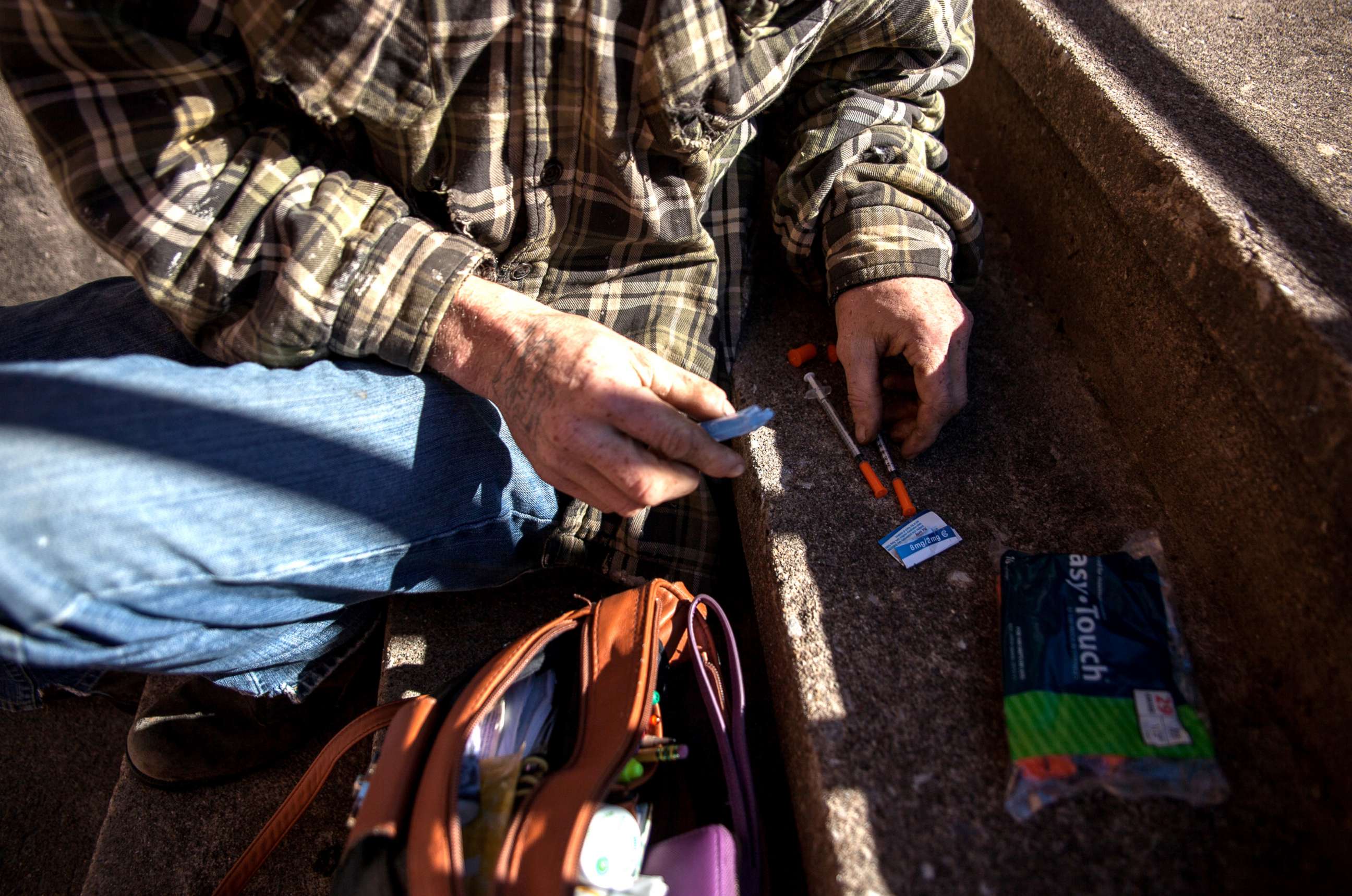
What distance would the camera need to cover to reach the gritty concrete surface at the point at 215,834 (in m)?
1.35

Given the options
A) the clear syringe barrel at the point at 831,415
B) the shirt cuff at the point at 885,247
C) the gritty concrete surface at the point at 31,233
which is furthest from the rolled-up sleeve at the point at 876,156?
the gritty concrete surface at the point at 31,233

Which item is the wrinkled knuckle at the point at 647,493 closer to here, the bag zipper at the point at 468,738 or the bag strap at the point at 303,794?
the bag zipper at the point at 468,738

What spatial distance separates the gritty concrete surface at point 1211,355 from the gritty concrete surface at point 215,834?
159 centimetres

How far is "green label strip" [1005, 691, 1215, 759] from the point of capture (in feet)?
2.95

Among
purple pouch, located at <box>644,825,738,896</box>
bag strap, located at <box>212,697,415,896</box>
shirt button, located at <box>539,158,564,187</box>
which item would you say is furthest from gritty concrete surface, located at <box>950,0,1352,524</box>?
bag strap, located at <box>212,697,415,896</box>

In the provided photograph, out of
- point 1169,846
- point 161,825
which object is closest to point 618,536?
point 1169,846

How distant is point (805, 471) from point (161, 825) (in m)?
1.47

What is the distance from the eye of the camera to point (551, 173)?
3.98 feet

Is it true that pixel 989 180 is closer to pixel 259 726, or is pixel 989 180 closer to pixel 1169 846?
pixel 1169 846

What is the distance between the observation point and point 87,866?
1.58 m

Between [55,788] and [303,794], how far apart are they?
1057mm

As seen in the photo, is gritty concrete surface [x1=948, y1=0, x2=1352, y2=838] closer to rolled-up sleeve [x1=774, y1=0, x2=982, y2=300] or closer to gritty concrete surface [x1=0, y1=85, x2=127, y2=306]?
rolled-up sleeve [x1=774, y1=0, x2=982, y2=300]

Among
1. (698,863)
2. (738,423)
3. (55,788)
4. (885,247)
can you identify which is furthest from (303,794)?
(885,247)

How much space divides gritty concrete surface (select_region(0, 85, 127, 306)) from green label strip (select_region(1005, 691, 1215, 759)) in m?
2.79
